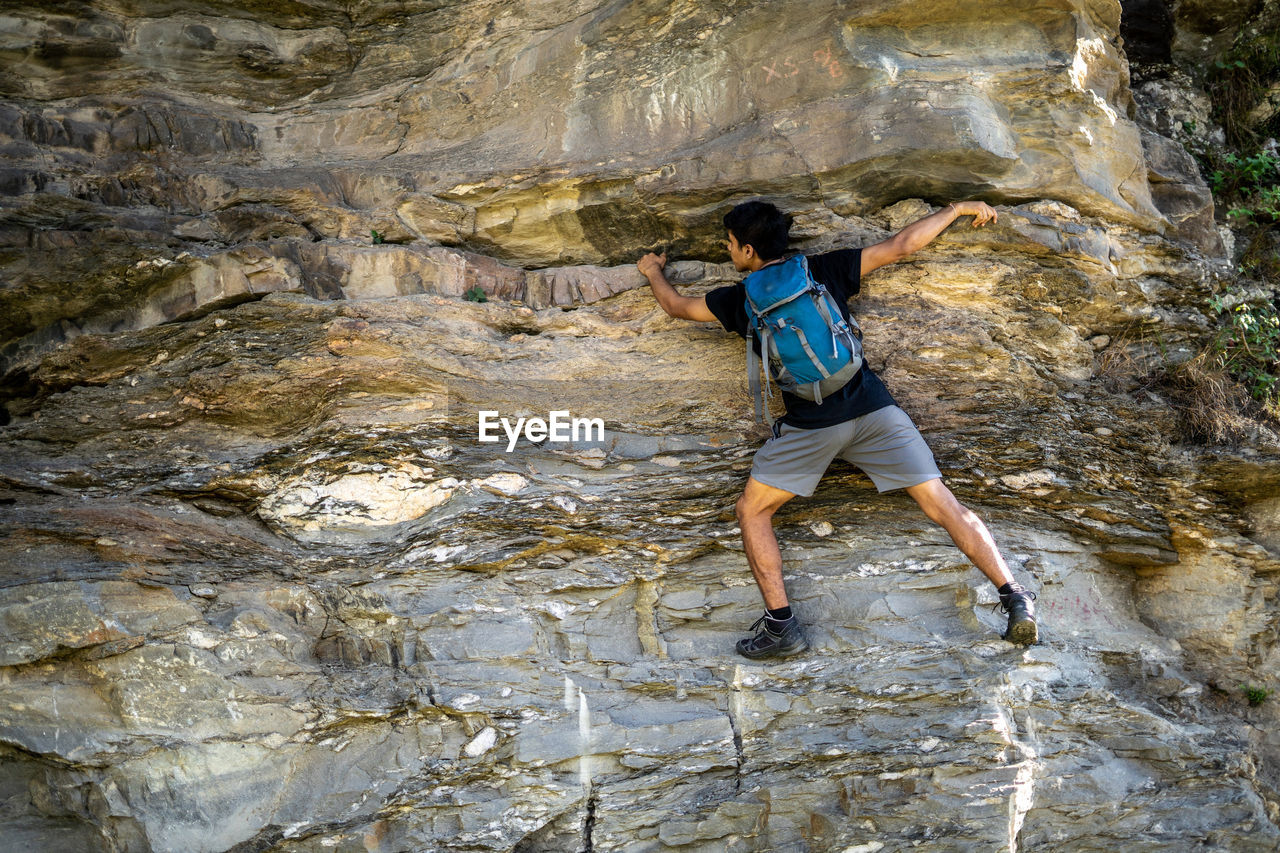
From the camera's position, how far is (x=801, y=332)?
16.4ft

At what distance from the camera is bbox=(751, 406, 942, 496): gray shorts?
16.8 feet

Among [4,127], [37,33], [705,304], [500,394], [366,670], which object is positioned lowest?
[366,670]

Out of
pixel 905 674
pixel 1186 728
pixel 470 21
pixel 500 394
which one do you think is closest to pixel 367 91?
pixel 470 21

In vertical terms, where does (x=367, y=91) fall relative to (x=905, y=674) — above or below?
above

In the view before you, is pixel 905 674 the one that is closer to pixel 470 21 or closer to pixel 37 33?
pixel 470 21

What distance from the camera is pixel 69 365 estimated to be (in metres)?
5.67

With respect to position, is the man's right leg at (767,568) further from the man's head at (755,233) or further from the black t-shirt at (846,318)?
the man's head at (755,233)

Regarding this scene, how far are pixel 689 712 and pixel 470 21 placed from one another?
14.3 feet

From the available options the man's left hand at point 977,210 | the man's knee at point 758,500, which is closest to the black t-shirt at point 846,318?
the man's knee at point 758,500

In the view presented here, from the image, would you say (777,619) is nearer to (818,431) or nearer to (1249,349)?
(818,431)

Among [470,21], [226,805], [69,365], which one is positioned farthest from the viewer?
[470,21]

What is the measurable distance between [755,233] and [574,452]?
1.55 metres

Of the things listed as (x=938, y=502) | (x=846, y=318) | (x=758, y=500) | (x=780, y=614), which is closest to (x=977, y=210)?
(x=846, y=318)

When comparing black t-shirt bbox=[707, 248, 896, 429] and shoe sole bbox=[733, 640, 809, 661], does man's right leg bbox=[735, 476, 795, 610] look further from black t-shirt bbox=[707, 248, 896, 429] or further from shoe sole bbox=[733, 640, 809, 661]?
black t-shirt bbox=[707, 248, 896, 429]
